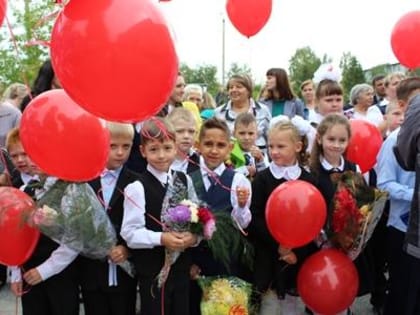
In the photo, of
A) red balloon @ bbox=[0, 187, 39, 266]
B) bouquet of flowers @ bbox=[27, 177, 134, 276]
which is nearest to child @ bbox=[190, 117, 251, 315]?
bouquet of flowers @ bbox=[27, 177, 134, 276]

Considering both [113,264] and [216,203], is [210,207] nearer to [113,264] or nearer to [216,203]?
[216,203]

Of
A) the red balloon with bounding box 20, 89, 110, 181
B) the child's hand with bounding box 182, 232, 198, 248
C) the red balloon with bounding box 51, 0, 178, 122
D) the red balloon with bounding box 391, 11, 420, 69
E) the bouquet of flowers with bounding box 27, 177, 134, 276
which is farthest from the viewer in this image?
the red balloon with bounding box 391, 11, 420, 69

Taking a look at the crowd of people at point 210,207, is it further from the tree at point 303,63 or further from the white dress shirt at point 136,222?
the tree at point 303,63

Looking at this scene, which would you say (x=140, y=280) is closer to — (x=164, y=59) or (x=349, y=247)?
(x=349, y=247)

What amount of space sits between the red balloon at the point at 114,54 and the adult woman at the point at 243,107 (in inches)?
121

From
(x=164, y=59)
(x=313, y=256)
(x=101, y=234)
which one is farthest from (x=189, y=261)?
(x=164, y=59)

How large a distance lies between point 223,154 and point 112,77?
6.08ft

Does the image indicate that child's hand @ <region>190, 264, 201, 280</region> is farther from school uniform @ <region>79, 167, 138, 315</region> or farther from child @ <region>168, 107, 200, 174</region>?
child @ <region>168, 107, 200, 174</region>

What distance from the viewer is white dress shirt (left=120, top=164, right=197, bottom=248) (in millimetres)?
3156

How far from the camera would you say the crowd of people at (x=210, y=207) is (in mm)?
3252

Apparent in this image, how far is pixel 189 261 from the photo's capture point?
3.44 meters

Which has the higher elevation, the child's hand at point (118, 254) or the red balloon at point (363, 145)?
the red balloon at point (363, 145)

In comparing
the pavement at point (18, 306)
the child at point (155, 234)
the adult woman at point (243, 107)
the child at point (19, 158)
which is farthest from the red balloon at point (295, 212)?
the adult woman at point (243, 107)

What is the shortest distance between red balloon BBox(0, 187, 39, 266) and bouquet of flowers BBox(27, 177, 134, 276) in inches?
2.4
